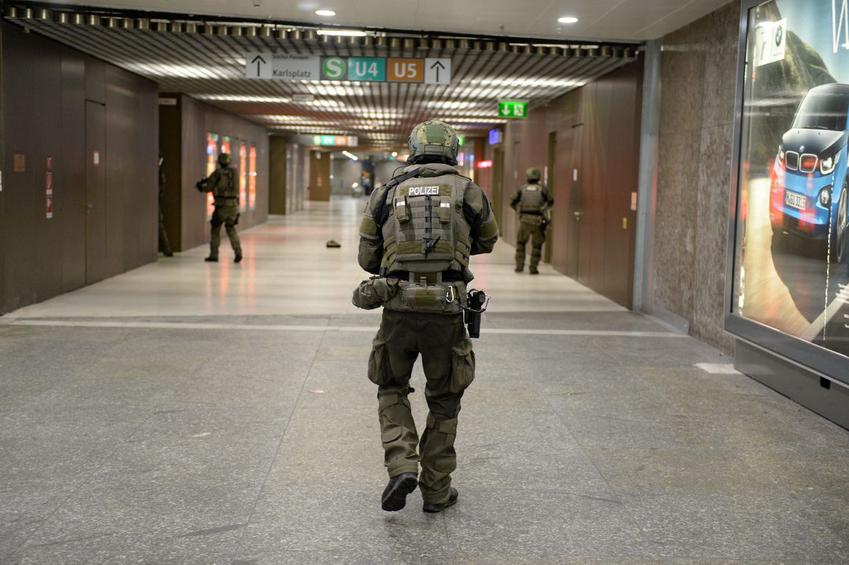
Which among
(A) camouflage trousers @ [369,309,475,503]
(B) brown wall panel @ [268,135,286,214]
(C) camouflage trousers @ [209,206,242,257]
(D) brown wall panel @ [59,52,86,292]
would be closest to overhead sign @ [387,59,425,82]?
(D) brown wall panel @ [59,52,86,292]

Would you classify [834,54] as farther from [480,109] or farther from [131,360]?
[480,109]

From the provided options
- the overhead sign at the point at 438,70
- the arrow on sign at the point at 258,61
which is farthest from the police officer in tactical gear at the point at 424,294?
the arrow on sign at the point at 258,61

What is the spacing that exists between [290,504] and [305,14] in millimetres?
6646

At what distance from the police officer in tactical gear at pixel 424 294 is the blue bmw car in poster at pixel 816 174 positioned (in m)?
2.58

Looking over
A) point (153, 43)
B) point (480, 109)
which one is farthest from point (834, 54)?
point (480, 109)

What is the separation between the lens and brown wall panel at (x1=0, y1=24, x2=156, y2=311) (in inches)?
377

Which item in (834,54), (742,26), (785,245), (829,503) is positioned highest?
(742,26)

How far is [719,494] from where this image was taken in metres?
4.46

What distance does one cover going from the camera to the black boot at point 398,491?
3.94 meters

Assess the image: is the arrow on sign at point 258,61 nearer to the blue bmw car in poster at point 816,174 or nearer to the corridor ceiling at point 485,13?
the corridor ceiling at point 485,13

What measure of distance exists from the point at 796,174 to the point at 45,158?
803 centimetres

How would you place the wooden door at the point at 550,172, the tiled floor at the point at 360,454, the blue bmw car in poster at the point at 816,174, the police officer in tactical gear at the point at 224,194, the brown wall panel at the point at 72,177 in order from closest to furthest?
the tiled floor at the point at 360,454 < the blue bmw car in poster at the point at 816,174 < the brown wall panel at the point at 72,177 < the police officer in tactical gear at the point at 224,194 < the wooden door at the point at 550,172

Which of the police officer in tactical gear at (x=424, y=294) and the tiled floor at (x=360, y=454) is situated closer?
the tiled floor at (x=360, y=454)

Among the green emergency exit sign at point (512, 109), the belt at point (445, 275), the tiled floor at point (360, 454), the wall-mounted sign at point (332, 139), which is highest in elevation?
the wall-mounted sign at point (332, 139)
